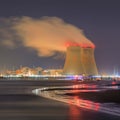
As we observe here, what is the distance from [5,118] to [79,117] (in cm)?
366

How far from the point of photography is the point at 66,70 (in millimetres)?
194000

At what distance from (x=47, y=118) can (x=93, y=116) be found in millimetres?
2618

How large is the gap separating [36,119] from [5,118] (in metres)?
1.63

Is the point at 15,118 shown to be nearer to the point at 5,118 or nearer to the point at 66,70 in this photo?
the point at 5,118

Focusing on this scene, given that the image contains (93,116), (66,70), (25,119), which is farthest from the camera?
(66,70)

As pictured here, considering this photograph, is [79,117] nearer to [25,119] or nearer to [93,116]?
[93,116]

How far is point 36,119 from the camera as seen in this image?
74.1ft

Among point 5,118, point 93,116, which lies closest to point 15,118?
point 5,118

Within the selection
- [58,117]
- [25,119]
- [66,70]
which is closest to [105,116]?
[58,117]

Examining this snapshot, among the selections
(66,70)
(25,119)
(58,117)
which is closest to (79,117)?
(58,117)

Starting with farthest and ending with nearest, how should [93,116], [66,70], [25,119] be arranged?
[66,70] < [93,116] < [25,119]

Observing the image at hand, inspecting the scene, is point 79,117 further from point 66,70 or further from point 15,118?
point 66,70

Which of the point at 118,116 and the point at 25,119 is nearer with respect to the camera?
the point at 25,119

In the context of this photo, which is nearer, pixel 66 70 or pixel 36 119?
pixel 36 119
